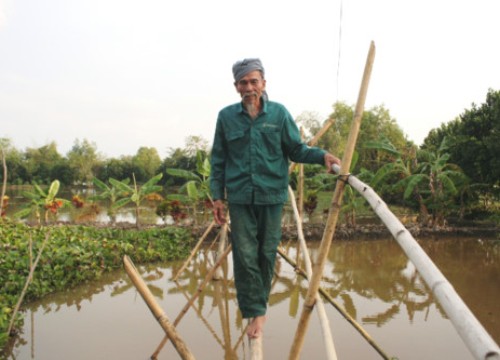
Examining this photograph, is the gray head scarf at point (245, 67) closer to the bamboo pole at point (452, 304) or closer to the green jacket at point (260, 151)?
the green jacket at point (260, 151)

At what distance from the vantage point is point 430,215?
10.3 metres

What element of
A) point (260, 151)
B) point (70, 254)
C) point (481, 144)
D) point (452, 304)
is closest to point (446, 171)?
point (481, 144)

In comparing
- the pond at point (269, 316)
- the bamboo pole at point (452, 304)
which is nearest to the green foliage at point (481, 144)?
the pond at point (269, 316)

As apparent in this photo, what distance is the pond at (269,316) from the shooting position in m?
3.61

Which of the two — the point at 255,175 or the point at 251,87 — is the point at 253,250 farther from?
the point at 251,87

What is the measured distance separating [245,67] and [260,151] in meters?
0.40

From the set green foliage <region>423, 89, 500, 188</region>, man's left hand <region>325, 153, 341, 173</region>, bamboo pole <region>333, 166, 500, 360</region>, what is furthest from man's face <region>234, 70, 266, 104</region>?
green foliage <region>423, 89, 500, 188</region>

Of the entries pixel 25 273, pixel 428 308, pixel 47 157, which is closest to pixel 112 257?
pixel 25 273

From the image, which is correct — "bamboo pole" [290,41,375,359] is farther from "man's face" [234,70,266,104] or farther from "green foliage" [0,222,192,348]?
"green foliage" [0,222,192,348]

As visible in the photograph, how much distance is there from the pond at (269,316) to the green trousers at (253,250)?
1.50 meters

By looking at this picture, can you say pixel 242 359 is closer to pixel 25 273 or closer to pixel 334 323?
pixel 334 323

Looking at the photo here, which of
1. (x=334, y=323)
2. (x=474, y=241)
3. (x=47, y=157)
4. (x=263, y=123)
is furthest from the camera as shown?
(x=47, y=157)

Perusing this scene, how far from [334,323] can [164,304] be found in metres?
2.07

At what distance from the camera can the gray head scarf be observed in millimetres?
1865
